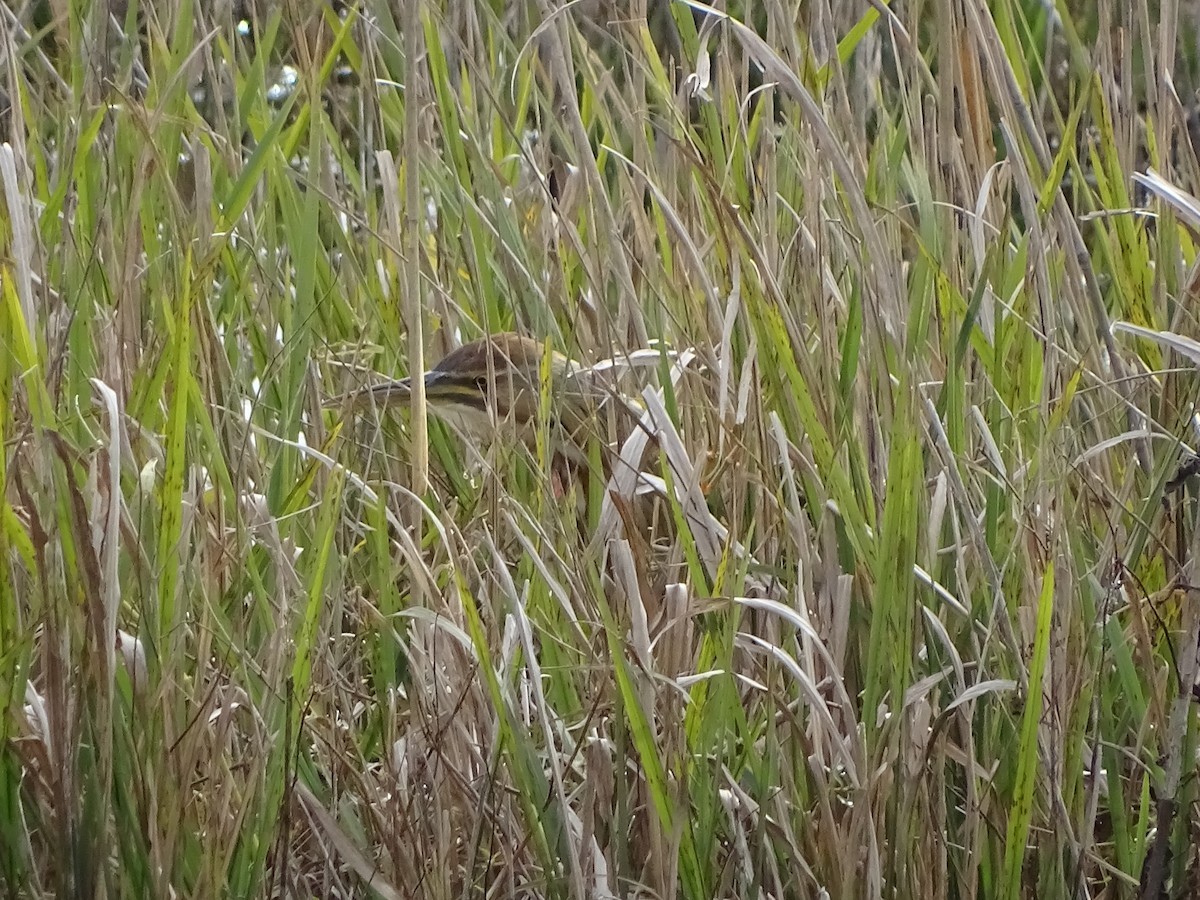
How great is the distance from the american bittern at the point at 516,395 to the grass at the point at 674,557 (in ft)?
0.15

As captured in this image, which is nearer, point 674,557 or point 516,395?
point 674,557

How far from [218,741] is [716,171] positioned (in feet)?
2.60

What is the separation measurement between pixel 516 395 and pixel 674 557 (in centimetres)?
37

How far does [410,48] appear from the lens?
1.43 metres

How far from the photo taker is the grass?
4.35ft

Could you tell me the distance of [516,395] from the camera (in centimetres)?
189

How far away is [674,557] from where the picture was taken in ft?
5.21

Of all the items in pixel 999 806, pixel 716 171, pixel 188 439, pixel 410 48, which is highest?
pixel 410 48

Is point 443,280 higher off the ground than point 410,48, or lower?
lower

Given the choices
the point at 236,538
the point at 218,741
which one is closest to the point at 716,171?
the point at 236,538

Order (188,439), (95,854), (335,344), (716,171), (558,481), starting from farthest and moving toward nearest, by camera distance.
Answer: (335,344) → (558,481) → (716,171) → (188,439) → (95,854)

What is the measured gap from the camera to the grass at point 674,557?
52.2 inches

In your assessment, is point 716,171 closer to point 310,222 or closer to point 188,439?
point 310,222

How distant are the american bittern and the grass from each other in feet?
0.15
